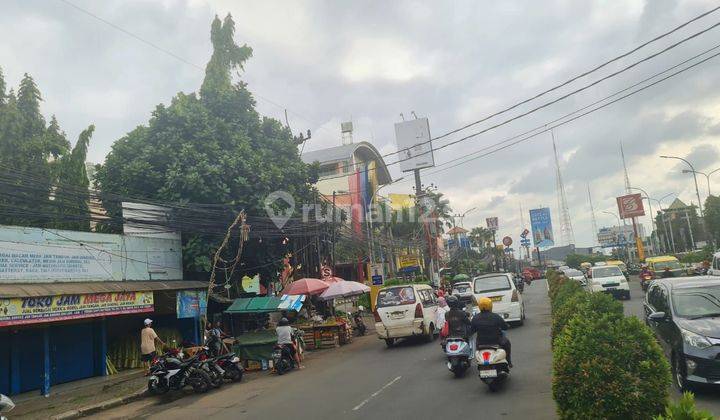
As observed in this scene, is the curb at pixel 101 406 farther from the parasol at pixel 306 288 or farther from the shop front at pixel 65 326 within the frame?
the parasol at pixel 306 288

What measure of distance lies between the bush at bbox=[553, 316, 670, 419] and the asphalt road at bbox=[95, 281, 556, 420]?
1953 millimetres

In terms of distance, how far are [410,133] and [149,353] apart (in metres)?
39.6

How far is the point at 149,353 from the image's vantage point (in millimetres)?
13805

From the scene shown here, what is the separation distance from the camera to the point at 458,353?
33.3ft

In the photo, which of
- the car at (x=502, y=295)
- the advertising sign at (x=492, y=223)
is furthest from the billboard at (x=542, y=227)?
the car at (x=502, y=295)

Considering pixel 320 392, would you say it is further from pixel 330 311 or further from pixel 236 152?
pixel 330 311

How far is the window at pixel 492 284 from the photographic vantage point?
17.8 metres

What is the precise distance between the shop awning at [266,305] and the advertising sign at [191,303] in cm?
163

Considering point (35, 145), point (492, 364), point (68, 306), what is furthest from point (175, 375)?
point (35, 145)

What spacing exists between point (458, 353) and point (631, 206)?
2710 inches

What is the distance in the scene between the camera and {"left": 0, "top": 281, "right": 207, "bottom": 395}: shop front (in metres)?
12.3

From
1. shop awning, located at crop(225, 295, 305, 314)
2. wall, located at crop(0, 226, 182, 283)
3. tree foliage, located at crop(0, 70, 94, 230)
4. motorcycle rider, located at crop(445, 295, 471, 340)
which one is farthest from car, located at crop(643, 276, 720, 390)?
tree foliage, located at crop(0, 70, 94, 230)

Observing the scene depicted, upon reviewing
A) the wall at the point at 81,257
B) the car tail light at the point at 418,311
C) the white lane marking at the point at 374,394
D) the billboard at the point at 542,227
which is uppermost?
the billboard at the point at 542,227

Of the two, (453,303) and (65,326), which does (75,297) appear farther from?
(453,303)
